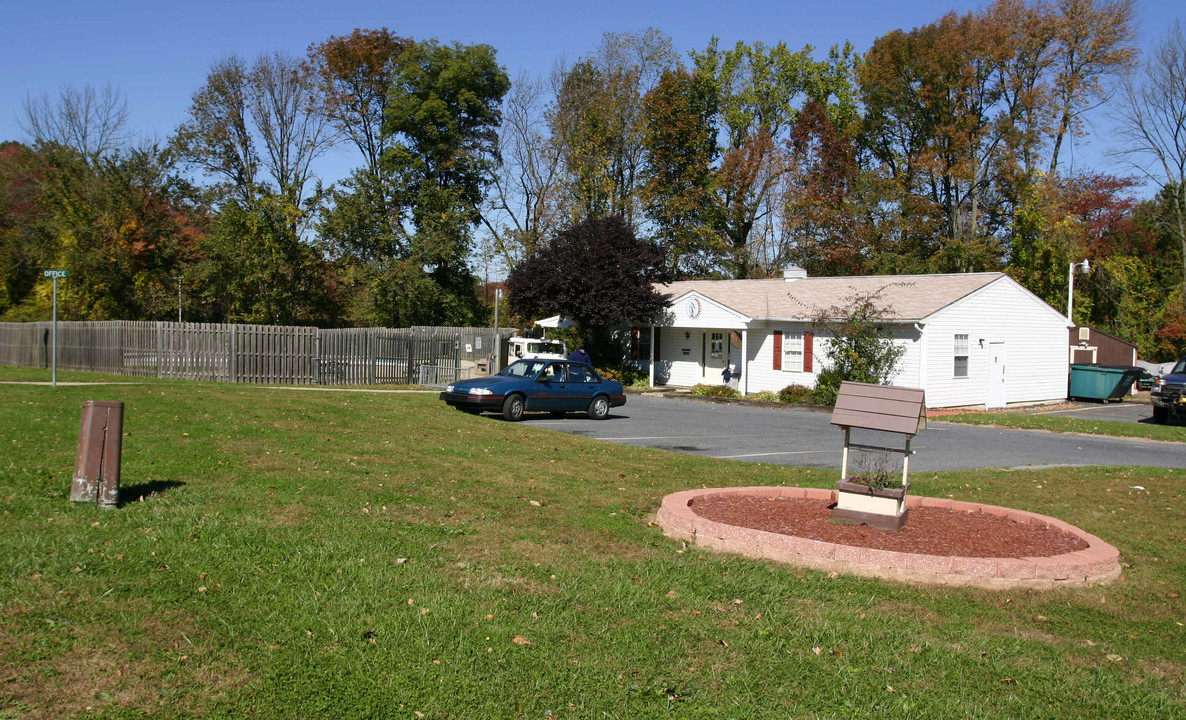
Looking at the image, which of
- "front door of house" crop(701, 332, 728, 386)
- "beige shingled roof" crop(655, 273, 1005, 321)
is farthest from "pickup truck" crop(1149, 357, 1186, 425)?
"front door of house" crop(701, 332, 728, 386)

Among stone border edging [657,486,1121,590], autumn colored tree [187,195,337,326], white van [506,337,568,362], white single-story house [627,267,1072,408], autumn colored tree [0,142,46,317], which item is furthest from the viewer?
autumn colored tree [0,142,46,317]

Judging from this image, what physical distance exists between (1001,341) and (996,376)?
1.14m

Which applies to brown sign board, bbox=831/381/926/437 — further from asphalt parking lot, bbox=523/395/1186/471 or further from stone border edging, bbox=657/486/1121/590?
asphalt parking lot, bbox=523/395/1186/471

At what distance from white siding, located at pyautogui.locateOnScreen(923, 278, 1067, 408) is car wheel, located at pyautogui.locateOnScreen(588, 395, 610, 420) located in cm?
1043

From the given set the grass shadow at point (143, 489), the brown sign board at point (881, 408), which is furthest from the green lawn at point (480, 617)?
the brown sign board at point (881, 408)

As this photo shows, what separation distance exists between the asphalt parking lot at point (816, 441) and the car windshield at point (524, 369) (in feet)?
3.54

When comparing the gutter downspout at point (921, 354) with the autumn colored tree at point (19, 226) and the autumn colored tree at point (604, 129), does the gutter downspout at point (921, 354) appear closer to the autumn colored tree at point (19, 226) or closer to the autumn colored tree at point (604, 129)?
the autumn colored tree at point (604, 129)

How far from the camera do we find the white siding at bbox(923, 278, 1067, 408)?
87.1 ft

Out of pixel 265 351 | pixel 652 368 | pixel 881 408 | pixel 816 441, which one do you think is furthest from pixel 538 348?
pixel 881 408

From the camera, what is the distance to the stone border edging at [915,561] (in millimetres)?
6699

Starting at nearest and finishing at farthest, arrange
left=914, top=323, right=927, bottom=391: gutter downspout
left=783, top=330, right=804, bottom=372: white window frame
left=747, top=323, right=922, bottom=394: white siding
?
left=914, top=323, right=927, bottom=391: gutter downspout < left=747, top=323, right=922, bottom=394: white siding < left=783, top=330, right=804, bottom=372: white window frame

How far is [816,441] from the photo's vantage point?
1772 cm

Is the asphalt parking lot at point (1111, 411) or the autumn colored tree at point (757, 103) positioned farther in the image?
the autumn colored tree at point (757, 103)

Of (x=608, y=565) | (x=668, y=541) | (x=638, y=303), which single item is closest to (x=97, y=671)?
(x=608, y=565)
